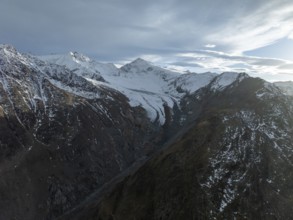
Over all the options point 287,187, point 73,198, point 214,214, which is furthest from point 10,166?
point 287,187

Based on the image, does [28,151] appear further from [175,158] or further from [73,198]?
[175,158]

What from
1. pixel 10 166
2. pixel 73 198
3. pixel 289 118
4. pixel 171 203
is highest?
pixel 289 118

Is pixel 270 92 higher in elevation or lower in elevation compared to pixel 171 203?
higher

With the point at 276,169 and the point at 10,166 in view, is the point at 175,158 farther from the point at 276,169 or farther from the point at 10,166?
the point at 10,166

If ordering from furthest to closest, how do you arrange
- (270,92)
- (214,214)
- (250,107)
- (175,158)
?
(270,92)
(250,107)
(175,158)
(214,214)

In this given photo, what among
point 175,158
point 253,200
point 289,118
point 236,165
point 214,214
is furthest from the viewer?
point 289,118

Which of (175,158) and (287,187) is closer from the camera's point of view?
(287,187)

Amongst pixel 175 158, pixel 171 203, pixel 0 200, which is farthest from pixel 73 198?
pixel 171 203
